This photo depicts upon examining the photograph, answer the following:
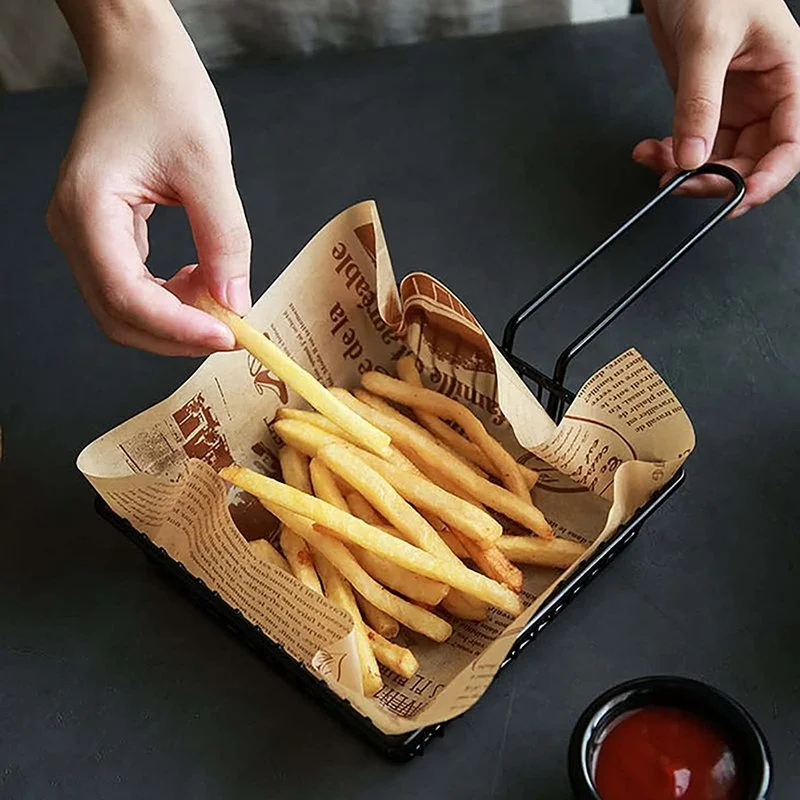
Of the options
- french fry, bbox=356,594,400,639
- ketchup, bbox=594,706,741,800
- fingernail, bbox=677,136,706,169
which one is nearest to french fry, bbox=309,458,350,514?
french fry, bbox=356,594,400,639

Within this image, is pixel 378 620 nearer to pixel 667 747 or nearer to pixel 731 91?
pixel 667 747

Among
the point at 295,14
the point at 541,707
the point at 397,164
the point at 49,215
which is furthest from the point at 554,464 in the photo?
the point at 295,14

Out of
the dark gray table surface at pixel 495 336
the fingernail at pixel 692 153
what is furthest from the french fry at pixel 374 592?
the fingernail at pixel 692 153

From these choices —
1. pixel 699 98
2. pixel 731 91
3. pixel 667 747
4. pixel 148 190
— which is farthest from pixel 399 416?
pixel 731 91

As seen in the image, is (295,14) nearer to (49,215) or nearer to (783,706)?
(49,215)

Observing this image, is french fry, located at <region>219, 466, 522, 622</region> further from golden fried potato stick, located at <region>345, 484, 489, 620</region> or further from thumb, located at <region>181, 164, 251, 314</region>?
thumb, located at <region>181, 164, 251, 314</region>

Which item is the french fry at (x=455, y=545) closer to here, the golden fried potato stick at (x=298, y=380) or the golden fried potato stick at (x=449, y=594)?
the golden fried potato stick at (x=449, y=594)
